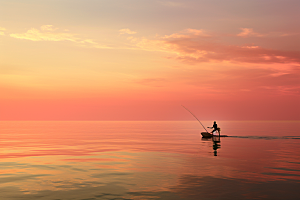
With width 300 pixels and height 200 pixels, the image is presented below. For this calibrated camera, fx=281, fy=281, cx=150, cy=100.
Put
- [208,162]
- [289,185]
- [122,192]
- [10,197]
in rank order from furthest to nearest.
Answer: [208,162], [289,185], [122,192], [10,197]

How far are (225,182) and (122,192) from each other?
6303 millimetres

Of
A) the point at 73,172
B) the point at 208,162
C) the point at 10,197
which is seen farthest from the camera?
the point at 208,162

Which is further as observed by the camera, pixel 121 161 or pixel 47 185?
pixel 121 161

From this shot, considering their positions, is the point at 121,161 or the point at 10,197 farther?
the point at 121,161

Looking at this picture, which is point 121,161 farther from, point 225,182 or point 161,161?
point 225,182

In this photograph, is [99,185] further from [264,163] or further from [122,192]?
[264,163]

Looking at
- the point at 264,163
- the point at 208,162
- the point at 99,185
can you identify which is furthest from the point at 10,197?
the point at 264,163

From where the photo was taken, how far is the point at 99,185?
53.0 feet

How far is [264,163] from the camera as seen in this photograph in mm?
24234

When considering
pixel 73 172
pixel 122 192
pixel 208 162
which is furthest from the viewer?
pixel 208 162

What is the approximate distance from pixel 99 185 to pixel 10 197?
4.62 meters

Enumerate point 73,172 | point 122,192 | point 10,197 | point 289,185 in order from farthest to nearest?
point 73,172 → point 289,185 → point 122,192 → point 10,197

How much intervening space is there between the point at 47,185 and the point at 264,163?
17727 millimetres

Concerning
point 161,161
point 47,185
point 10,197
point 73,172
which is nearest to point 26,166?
point 73,172
